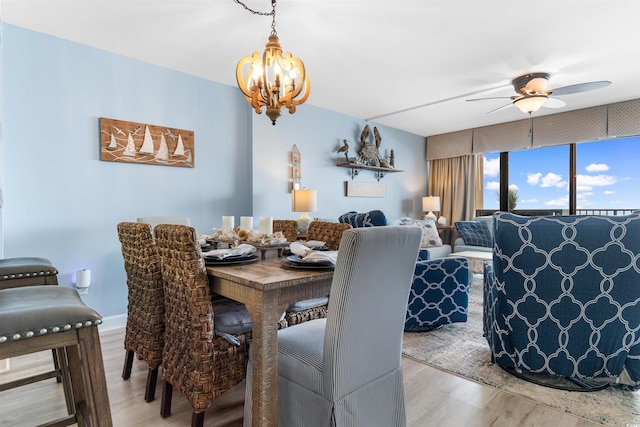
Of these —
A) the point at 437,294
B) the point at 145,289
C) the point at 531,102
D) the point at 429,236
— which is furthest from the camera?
the point at 429,236

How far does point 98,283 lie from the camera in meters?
2.97

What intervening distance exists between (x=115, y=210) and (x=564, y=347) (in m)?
3.51

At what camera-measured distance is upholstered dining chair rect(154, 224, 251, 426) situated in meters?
1.42

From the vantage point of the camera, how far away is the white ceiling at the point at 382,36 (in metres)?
2.37

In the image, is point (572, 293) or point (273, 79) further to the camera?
point (273, 79)

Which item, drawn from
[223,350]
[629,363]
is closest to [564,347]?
[629,363]

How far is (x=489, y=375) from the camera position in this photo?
6.91 ft

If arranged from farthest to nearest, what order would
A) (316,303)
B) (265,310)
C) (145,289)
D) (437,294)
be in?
(437,294) < (316,303) < (145,289) < (265,310)

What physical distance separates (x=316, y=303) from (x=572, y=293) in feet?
4.70

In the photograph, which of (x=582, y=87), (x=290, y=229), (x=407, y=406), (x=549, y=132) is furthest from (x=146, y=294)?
(x=549, y=132)

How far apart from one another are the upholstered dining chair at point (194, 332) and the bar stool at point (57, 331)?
36 cm

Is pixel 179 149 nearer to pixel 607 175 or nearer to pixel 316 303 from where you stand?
pixel 316 303

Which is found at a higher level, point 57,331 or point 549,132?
point 549,132

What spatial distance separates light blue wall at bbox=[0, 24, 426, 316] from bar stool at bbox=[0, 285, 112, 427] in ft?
5.95
